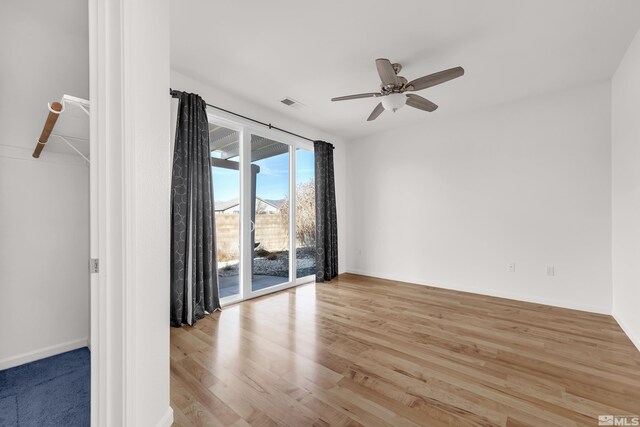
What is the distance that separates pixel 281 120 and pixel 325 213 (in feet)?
5.25

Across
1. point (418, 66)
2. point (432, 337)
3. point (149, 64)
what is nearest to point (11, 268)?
point (149, 64)

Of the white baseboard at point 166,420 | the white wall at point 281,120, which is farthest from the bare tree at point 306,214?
the white baseboard at point 166,420

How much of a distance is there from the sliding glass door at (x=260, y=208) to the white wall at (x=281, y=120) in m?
0.17

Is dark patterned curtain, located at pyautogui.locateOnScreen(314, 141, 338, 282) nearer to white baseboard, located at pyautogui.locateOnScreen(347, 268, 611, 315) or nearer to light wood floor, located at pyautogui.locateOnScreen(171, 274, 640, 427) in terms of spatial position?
white baseboard, located at pyautogui.locateOnScreen(347, 268, 611, 315)

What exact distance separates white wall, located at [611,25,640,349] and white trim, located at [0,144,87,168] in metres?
4.56

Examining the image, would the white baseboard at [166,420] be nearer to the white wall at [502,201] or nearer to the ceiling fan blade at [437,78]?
the ceiling fan blade at [437,78]

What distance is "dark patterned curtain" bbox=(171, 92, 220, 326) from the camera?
277 cm

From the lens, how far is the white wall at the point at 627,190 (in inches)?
91.7

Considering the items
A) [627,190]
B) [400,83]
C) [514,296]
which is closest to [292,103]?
[400,83]

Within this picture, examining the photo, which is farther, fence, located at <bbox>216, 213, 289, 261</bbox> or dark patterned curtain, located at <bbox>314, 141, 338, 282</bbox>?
dark patterned curtain, located at <bbox>314, 141, 338, 282</bbox>

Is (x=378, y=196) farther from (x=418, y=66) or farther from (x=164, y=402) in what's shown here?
(x=164, y=402)

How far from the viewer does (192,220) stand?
9.53 ft

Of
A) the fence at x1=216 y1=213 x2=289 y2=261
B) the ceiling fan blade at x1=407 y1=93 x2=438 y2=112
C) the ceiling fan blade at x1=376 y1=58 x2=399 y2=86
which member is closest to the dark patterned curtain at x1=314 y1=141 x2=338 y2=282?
the fence at x1=216 y1=213 x2=289 y2=261

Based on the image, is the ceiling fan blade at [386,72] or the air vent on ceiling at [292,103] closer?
the ceiling fan blade at [386,72]
